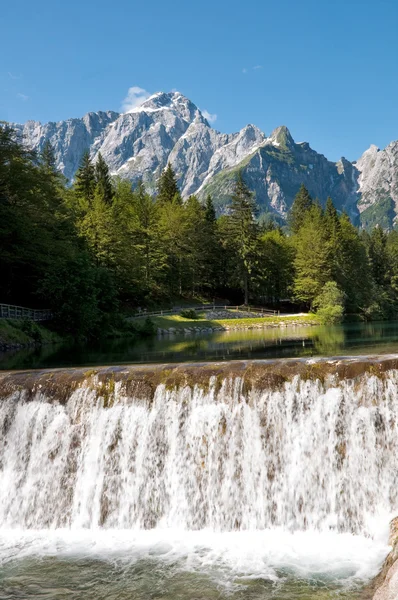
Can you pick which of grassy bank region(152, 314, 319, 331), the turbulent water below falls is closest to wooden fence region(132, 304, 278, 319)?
grassy bank region(152, 314, 319, 331)

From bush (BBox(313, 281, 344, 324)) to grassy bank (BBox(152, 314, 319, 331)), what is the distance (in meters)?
1.39

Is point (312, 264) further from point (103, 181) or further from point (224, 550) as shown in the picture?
point (224, 550)

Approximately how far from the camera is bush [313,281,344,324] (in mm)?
60250

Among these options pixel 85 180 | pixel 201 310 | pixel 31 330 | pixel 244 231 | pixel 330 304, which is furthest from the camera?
pixel 244 231

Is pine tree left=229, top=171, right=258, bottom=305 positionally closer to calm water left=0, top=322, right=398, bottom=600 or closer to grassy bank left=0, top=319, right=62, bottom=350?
grassy bank left=0, top=319, right=62, bottom=350

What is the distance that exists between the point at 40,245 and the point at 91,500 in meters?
31.7

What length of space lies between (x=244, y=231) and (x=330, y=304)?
70.4ft

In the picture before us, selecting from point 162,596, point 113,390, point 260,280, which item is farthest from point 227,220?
point 162,596

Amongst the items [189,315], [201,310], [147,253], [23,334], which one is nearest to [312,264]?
[201,310]

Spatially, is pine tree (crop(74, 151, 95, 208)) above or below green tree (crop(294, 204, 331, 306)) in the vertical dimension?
above

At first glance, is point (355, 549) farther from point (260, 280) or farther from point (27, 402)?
point (260, 280)

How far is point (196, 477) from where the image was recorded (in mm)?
10070

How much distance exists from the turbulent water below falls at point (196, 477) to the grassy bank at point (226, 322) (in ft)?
121

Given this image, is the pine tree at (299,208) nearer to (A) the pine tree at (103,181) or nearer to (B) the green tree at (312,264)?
(B) the green tree at (312,264)
